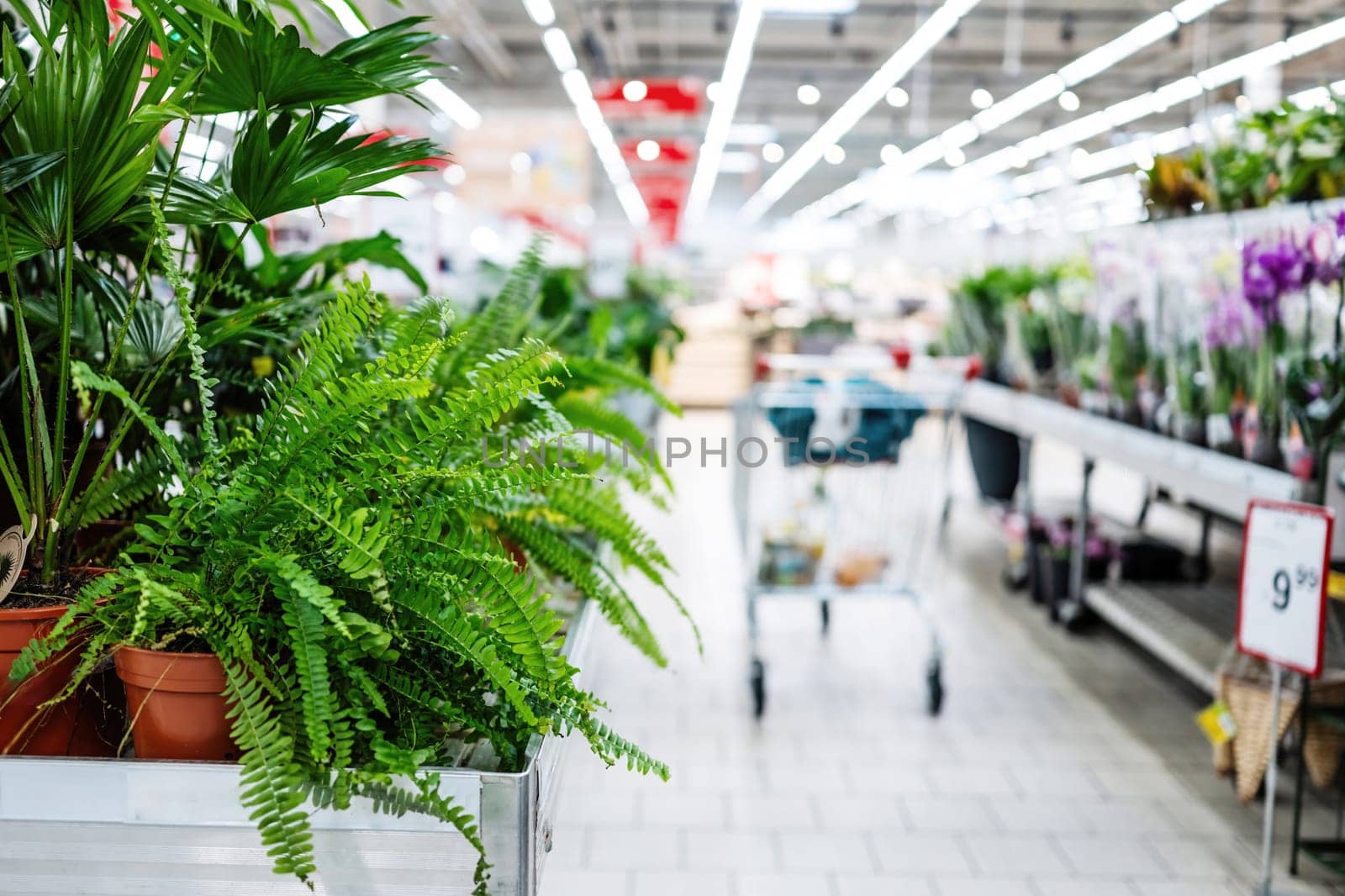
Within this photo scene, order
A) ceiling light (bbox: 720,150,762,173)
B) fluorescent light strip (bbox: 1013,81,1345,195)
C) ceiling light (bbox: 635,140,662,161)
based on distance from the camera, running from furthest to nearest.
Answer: ceiling light (bbox: 720,150,762,173)
ceiling light (bbox: 635,140,662,161)
fluorescent light strip (bbox: 1013,81,1345,195)

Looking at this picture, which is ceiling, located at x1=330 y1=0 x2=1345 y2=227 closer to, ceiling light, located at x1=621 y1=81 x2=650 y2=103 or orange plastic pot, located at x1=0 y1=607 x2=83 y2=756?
ceiling light, located at x1=621 y1=81 x2=650 y2=103

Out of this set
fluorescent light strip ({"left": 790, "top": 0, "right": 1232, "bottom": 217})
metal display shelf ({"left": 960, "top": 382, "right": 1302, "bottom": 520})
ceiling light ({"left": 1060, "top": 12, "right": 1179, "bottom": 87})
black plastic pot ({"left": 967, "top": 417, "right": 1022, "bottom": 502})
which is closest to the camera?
metal display shelf ({"left": 960, "top": 382, "right": 1302, "bottom": 520})

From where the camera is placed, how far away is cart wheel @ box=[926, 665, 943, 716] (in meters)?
3.82

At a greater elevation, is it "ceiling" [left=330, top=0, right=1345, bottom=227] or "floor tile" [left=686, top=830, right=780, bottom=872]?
"ceiling" [left=330, top=0, right=1345, bottom=227]

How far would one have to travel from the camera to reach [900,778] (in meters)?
3.36

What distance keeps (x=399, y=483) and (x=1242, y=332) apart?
301 cm

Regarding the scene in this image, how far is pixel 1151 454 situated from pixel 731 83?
7843 mm

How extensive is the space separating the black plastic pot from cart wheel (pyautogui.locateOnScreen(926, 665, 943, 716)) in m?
2.51

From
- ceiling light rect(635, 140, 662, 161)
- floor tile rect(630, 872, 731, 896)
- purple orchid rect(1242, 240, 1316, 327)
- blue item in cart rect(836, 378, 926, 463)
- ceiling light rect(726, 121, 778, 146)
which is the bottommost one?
floor tile rect(630, 872, 731, 896)

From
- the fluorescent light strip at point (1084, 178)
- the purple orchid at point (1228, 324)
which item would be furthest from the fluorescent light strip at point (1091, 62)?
the purple orchid at point (1228, 324)

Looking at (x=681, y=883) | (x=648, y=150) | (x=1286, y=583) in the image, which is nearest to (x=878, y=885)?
(x=681, y=883)

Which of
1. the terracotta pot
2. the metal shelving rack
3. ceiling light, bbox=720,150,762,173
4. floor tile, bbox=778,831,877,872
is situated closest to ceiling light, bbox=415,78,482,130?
the metal shelving rack

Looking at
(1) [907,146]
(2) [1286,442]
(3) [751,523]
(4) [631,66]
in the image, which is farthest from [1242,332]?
(1) [907,146]

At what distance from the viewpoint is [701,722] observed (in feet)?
12.4
